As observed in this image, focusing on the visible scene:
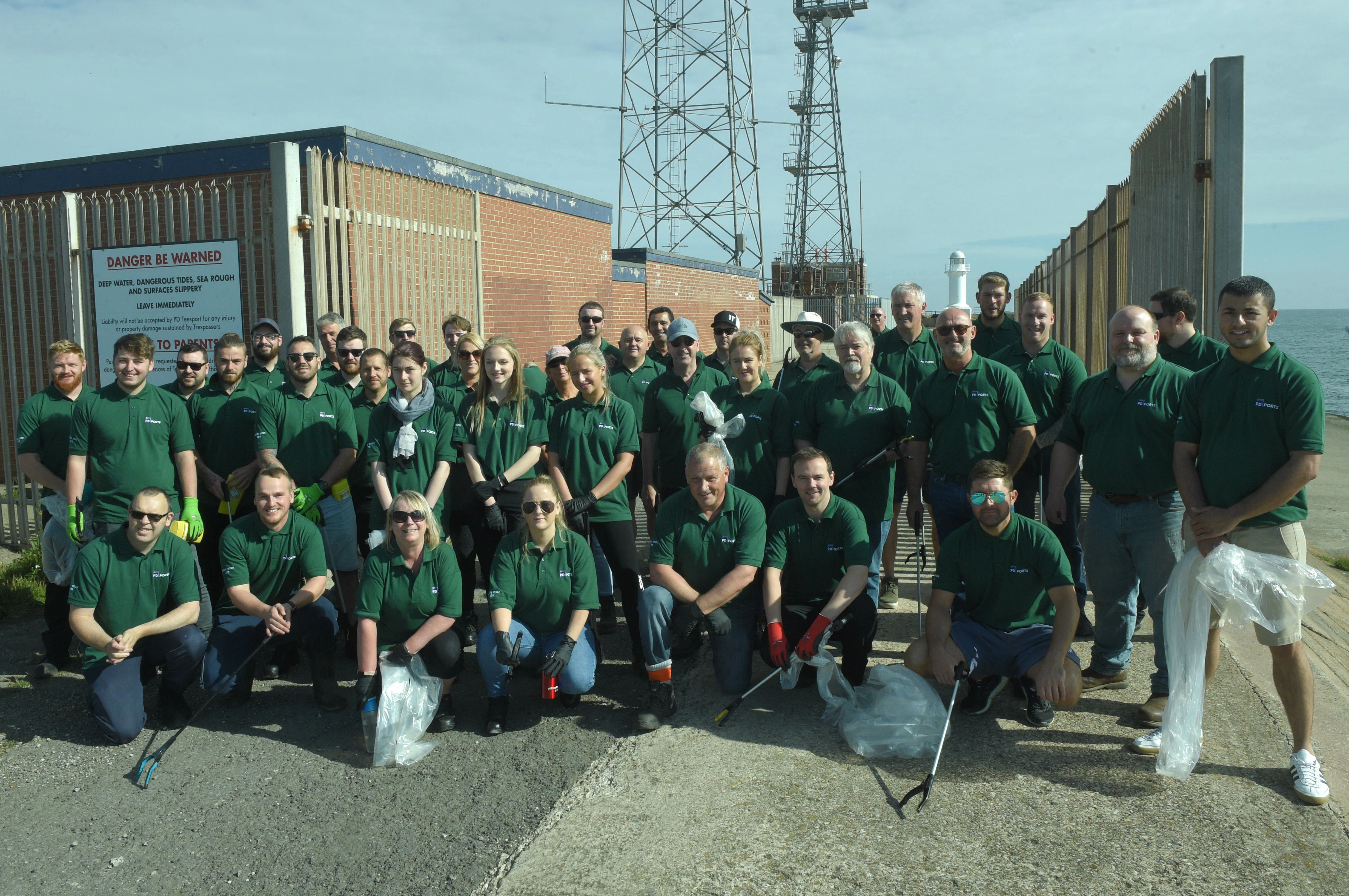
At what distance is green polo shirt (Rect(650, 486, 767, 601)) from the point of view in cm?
509

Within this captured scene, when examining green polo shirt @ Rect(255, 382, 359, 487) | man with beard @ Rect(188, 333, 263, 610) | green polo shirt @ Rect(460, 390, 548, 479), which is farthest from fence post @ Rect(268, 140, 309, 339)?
green polo shirt @ Rect(460, 390, 548, 479)

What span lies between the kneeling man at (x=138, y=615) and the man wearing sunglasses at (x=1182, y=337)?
529cm

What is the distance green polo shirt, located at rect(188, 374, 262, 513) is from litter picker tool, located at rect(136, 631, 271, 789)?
1.32 m

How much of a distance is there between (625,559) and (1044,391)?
2618mm

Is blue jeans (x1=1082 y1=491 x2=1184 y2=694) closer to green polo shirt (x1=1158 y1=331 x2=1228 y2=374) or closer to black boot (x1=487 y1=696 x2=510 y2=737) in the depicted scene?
green polo shirt (x1=1158 y1=331 x2=1228 y2=374)

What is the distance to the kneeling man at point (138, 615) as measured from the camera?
4770 mm

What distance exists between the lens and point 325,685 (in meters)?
5.09

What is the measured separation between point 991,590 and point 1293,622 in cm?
126

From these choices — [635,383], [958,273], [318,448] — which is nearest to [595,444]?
[635,383]

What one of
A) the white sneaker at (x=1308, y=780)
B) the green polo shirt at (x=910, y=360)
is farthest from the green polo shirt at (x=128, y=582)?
the white sneaker at (x=1308, y=780)

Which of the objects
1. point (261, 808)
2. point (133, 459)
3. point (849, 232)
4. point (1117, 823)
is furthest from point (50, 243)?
point (849, 232)

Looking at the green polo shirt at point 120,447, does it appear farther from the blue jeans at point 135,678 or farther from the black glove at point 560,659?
the black glove at point 560,659

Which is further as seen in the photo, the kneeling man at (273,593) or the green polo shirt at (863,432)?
the green polo shirt at (863,432)

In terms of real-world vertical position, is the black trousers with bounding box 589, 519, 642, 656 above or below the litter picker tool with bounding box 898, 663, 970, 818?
above
